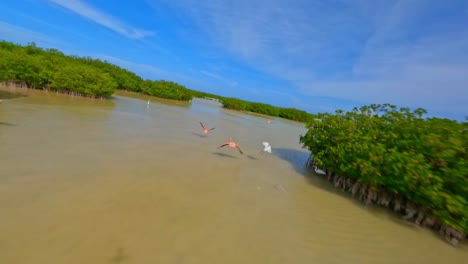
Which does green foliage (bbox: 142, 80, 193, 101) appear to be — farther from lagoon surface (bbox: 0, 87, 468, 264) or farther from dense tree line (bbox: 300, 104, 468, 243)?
dense tree line (bbox: 300, 104, 468, 243)

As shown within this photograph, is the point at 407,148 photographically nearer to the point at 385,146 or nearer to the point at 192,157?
the point at 385,146

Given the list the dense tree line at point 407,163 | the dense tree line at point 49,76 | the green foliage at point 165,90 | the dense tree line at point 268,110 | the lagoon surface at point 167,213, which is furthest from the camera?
the dense tree line at point 268,110

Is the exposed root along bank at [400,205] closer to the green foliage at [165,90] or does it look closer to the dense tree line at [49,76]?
A: the dense tree line at [49,76]

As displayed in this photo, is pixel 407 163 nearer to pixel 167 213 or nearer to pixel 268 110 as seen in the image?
pixel 167 213

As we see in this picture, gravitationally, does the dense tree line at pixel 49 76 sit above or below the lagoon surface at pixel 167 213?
above

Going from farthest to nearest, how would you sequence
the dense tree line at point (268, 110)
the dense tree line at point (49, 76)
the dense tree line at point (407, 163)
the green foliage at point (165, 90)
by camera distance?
1. the dense tree line at point (268, 110)
2. the green foliage at point (165, 90)
3. the dense tree line at point (49, 76)
4. the dense tree line at point (407, 163)

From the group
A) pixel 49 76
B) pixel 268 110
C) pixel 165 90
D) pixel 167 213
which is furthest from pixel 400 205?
pixel 268 110

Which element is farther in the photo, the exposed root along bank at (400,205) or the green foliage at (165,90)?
the green foliage at (165,90)

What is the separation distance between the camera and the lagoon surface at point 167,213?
11.4 feet

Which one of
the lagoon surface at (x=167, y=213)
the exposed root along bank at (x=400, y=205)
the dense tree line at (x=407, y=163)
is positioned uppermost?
the dense tree line at (x=407, y=163)

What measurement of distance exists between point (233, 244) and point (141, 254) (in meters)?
1.37

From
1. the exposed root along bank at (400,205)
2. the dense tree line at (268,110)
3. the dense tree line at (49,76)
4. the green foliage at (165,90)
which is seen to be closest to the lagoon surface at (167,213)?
the exposed root along bank at (400,205)

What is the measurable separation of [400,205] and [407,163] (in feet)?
4.65

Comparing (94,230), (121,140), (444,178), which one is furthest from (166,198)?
(444,178)
